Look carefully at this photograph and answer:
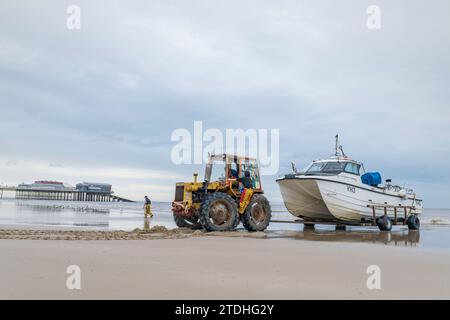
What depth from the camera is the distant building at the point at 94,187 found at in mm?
107562

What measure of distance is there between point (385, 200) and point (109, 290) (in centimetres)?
1635

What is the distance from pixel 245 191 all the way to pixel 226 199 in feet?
3.09

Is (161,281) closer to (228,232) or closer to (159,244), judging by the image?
(159,244)

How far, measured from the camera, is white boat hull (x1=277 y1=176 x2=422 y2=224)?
16641 mm

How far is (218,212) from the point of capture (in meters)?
14.1

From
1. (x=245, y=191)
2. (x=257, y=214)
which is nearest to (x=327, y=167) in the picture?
(x=257, y=214)

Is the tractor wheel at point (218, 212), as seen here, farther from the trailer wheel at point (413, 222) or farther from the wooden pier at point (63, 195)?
the wooden pier at point (63, 195)

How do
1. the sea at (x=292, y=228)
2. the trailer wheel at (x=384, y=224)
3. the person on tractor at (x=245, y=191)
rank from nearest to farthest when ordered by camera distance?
the sea at (x=292, y=228), the person on tractor at (x=245, y=191), the trailer wheel at (x=384, y=224)

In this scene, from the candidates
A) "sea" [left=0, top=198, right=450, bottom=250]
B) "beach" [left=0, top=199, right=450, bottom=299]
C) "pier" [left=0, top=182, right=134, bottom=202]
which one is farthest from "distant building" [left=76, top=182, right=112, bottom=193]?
"beach" [left=0, top=199, right=450, bottom=299]

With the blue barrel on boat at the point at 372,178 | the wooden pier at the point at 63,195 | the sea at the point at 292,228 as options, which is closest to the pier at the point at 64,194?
the wooden pier at the point at 63,195

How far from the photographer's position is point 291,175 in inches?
667
